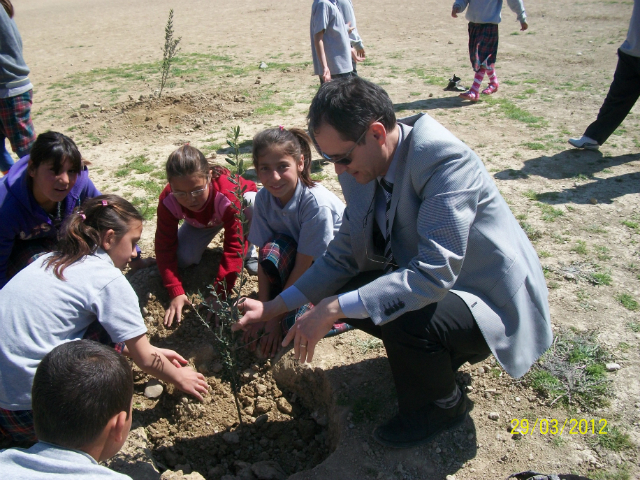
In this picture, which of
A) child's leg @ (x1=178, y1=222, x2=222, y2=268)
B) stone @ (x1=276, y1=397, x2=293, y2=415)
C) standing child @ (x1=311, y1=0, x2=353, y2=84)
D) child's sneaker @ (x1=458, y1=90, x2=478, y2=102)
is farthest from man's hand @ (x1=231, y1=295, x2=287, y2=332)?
child's sneaker @ (x1=458, y1=90, x2=478, y2=102)

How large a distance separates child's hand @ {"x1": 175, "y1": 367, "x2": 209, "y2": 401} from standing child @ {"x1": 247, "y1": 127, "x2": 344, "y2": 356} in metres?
0.53

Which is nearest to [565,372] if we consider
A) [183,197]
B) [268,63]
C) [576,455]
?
[576,455]

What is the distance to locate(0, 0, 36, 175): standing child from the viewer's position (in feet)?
13.7

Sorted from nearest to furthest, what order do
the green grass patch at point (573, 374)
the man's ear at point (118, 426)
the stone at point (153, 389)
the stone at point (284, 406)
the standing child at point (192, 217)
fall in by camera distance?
1. the man's ear at point (118, 426)
2. the green grass patch at point (573, 374)
3. the stone at point (284, 406)
4. the stone at point (153, 389)
5. the standing child at point (192, 217)

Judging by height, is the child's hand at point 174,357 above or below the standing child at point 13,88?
below

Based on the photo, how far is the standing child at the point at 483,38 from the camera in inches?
275

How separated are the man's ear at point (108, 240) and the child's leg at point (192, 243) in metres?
1.32

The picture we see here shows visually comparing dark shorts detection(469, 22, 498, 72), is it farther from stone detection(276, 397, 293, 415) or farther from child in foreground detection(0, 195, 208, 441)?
child in foreground detection(0, 195, 208, 441)

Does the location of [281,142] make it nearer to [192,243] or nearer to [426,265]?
[192,243]

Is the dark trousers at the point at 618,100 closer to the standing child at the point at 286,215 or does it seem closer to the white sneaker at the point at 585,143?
the white sneaker at the point at 585,143

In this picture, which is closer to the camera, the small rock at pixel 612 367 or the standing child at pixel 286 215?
the small rock at pixel 612 367

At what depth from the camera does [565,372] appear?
2.57 m

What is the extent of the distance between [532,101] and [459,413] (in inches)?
218

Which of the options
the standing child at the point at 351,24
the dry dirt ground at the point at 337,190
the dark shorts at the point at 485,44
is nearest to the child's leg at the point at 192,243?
the dry dirt ground at the point at 337,190
